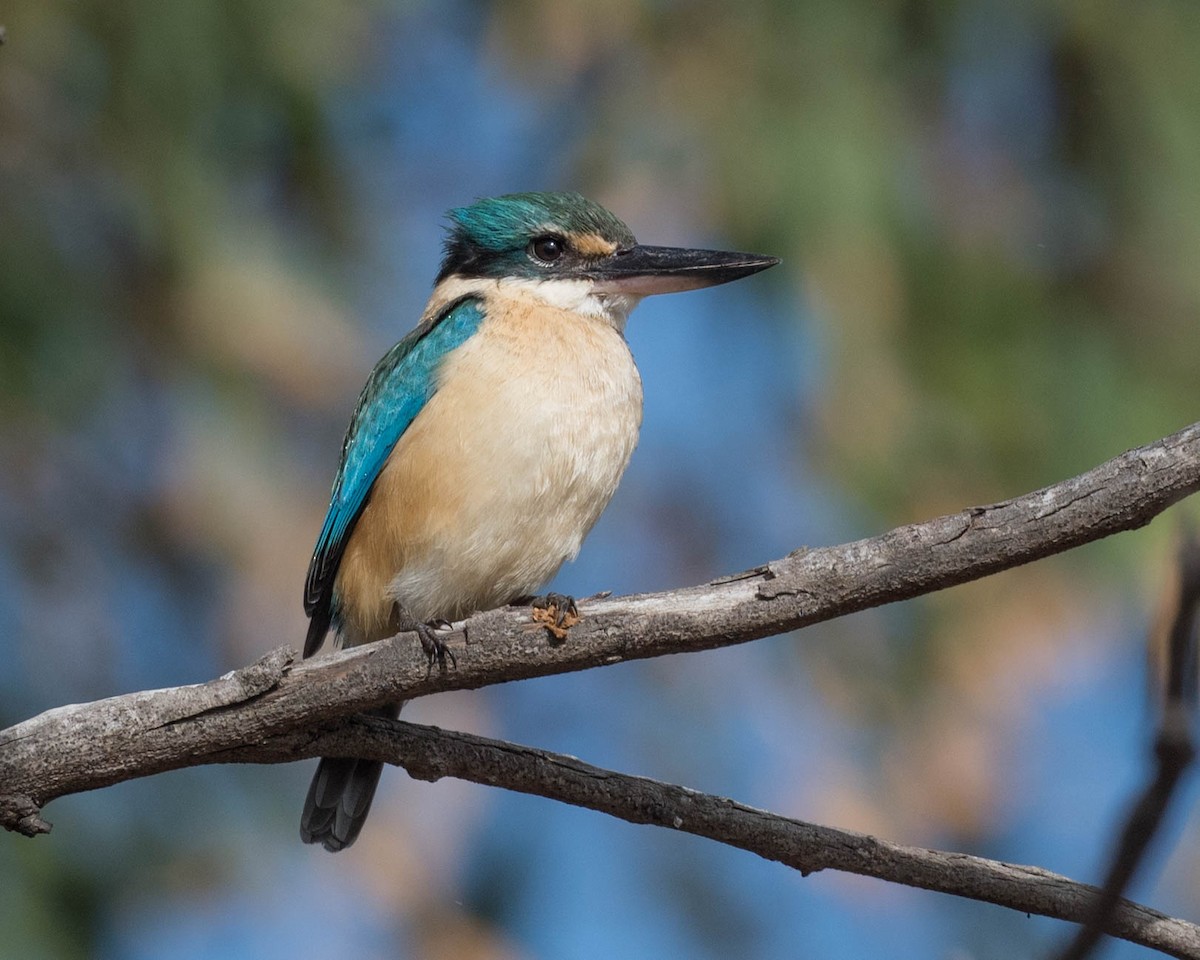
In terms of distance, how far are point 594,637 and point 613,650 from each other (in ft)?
0.14

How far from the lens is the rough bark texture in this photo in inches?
87.4

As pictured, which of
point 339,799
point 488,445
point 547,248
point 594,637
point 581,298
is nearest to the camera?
point 594,637

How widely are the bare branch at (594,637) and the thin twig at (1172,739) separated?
1.28m

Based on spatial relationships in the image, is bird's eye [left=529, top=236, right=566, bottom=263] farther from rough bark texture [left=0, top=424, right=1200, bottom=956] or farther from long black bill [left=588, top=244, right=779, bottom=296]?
rough bark texture [left=0, top=424, right=1200, bottom=956]

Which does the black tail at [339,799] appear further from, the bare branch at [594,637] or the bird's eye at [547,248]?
the bird's eye at [547,248]

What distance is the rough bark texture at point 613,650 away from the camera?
2221 millimetres

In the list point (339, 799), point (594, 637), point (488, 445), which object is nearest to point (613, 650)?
point (594, 637)

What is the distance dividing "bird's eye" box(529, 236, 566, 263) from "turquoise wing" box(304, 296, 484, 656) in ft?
0.89

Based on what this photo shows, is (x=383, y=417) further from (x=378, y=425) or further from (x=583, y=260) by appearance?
(x=583, y=260)

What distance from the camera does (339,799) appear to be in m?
3.38

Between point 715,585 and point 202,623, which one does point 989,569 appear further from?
point 202,623

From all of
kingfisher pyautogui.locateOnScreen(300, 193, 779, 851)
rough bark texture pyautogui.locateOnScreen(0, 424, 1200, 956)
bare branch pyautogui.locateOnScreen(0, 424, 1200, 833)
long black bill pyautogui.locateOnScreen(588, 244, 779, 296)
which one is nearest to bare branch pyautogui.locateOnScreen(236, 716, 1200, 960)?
rough bark texture pyautogui.locateOnScreen(0, 424, 1200, 956)

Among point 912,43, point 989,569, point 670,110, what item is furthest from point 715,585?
point 912,43

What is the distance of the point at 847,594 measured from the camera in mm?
2326
